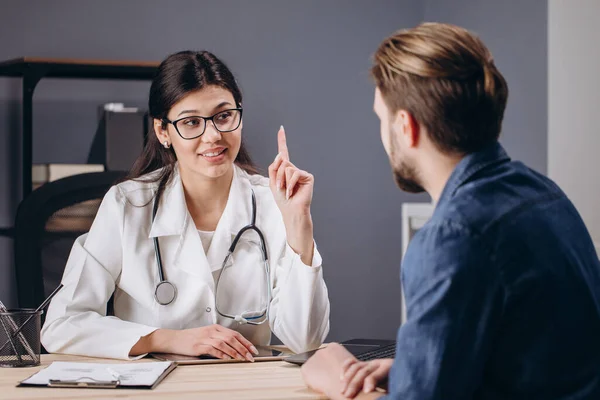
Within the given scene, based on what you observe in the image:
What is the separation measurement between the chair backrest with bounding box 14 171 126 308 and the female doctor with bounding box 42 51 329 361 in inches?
6.8

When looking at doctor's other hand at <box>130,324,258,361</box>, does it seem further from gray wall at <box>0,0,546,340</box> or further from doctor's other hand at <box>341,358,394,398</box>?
gray wall at <box>0,0,546,340</box>

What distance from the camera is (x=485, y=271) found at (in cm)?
91

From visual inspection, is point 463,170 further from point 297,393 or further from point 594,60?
point 594,60

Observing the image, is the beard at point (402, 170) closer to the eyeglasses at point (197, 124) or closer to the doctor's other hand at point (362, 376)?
the doctor's other hand at point (362, 376)

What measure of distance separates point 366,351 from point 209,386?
0.35 meters

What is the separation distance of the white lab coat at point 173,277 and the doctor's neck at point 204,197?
0.13 feet

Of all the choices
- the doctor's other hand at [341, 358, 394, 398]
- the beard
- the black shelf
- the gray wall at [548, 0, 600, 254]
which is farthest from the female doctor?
the black shelf

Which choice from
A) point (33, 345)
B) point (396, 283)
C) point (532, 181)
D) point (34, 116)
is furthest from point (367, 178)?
point (532, 181)

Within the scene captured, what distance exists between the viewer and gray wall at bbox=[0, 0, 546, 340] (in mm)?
3406

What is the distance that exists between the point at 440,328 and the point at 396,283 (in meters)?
2.95

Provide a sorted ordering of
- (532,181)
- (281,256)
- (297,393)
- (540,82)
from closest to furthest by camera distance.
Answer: (532,181), (297,393), (281,256), (540,82)

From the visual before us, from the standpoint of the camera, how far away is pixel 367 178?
149 inches

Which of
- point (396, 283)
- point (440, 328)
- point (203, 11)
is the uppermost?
point (203, 11)

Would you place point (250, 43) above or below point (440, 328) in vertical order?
above
